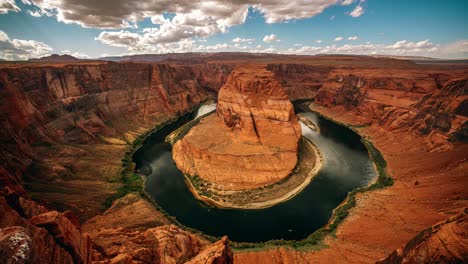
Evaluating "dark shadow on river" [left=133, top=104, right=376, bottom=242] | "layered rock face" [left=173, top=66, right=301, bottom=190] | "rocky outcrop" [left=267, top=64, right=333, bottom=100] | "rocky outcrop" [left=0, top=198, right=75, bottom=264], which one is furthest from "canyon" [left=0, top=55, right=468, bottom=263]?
"rocky outcrop" [left=267, top=64, right=333, bottom=100]

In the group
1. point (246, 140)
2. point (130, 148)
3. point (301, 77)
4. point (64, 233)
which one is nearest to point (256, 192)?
point (246, 140)

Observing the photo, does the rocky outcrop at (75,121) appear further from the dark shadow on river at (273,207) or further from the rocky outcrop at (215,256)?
the rocky outcrop at (215,256)

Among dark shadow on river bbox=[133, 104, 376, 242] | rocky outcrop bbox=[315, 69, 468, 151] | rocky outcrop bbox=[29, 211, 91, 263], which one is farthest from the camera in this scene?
rocky outcrop bbox=[315, 69, 468, 151]

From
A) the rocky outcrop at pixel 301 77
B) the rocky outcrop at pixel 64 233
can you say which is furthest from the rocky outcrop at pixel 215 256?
the rocky outcrop at pixel 301 77

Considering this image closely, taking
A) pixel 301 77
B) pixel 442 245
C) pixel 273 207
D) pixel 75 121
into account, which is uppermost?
pixel 442 245

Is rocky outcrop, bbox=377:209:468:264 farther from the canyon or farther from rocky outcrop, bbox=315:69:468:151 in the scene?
rocky outcrop, bbox=315:69:468:151

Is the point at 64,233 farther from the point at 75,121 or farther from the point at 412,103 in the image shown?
the point at 412,103
